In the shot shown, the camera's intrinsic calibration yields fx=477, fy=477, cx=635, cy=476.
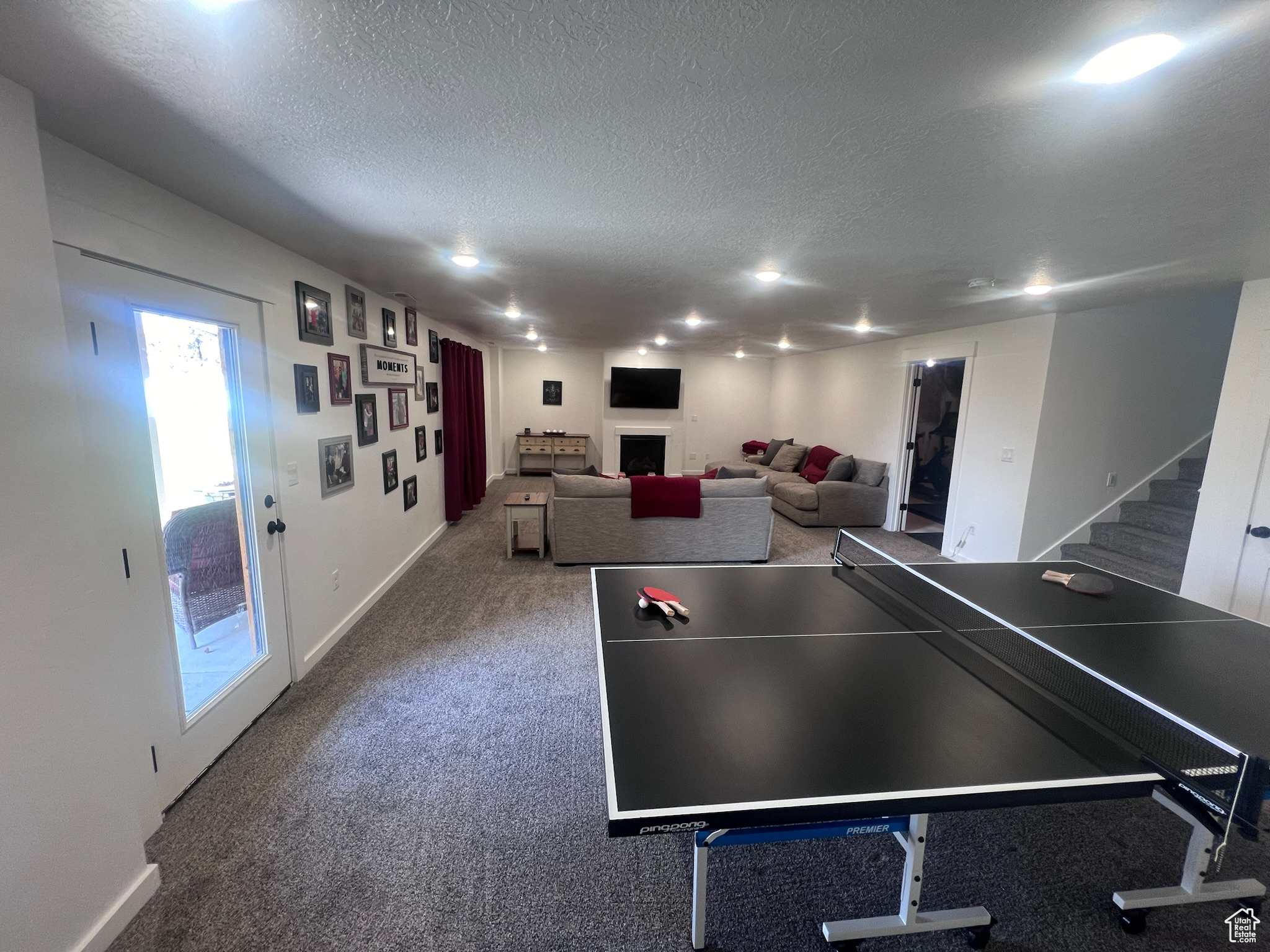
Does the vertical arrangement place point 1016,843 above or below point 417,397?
below

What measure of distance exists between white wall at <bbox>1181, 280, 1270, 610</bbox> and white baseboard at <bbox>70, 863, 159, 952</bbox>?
544 cm

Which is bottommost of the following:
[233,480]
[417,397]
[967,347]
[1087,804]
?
[1087,804]

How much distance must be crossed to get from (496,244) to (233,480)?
1.72 meters

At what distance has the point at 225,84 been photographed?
46.1 inches

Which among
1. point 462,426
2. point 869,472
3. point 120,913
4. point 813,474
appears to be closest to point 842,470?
point 869,472

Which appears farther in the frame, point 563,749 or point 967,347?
point 967,347

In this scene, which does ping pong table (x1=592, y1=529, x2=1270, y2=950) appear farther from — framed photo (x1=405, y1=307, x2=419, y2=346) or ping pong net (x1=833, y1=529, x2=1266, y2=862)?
framed photo (x1=405, y1=307, x2=419, y2=346)

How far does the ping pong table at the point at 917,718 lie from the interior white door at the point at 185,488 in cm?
170

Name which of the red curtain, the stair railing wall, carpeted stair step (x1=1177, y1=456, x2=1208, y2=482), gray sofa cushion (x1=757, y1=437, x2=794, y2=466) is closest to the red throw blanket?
the red curtain

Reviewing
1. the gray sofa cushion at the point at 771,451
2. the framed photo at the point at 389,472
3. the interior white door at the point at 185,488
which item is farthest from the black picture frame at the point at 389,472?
the gray sofa cushion at the point at 771,451

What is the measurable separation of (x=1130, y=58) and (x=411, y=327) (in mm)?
4636

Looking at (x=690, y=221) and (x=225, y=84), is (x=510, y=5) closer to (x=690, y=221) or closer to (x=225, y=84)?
(x=225, y=84)

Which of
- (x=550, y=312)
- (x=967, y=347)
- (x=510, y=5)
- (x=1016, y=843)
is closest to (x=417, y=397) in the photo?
(x=550, y=312)

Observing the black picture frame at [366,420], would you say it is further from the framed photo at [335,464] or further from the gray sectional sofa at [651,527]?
the gray sectional sofa at [651,527]
